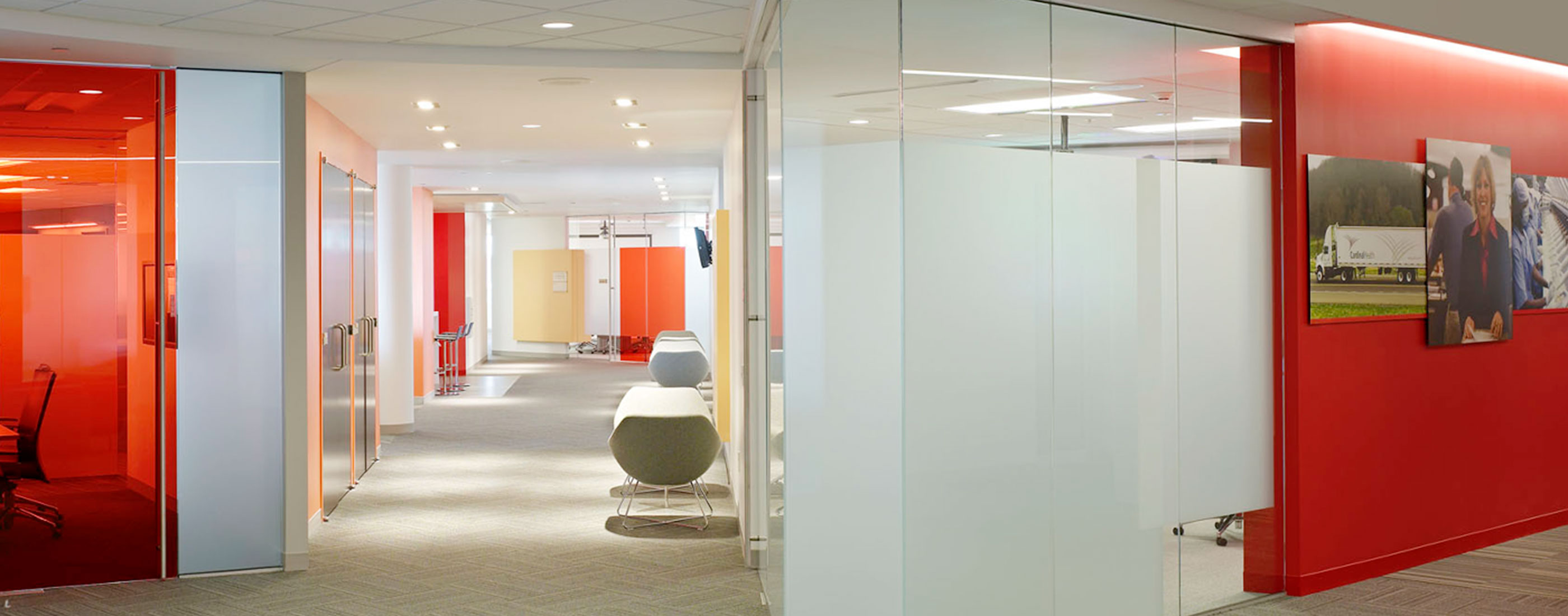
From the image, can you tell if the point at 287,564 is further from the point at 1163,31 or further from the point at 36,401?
the point at 1163,31

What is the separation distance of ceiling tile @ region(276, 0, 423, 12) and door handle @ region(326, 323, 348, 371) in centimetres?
288

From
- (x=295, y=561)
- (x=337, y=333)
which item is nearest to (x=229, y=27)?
(x=337, y=333)

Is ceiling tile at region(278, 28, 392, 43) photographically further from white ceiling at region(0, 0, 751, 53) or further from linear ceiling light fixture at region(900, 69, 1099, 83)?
linear ceiling light fixture at region(900, 69, 1099, 83)

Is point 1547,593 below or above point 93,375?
below

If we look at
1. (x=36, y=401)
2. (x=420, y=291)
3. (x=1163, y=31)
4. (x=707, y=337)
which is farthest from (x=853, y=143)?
(x=707, y=337)

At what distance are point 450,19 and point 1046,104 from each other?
2645 mm

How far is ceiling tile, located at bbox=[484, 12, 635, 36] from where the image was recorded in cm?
530

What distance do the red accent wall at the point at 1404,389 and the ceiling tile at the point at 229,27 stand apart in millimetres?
4710

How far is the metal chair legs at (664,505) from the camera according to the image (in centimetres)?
739

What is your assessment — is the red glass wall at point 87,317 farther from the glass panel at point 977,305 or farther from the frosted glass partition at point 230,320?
the glass panel at point 977,305

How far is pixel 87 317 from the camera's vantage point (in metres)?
6.07

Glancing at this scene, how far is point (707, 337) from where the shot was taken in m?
20.1

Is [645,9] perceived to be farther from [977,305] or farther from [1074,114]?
[977,305]

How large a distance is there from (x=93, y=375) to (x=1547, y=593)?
713 cm
